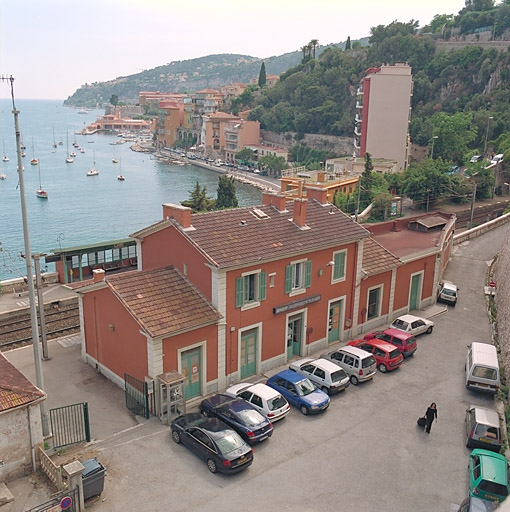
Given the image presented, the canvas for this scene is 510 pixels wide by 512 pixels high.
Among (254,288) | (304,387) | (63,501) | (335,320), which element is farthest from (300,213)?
(63,501)

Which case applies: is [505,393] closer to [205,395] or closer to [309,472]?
[309,472]

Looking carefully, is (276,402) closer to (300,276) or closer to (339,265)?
(300,276)

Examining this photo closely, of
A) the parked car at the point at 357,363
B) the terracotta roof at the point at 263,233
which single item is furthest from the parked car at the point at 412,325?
the parked car at the point at 357,363

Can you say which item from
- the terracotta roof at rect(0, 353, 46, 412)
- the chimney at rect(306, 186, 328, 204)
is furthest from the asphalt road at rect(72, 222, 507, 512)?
the chimney at rect(306, 186, 328, 204)

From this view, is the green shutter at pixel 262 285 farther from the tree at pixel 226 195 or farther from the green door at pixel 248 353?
the tree at pixel 226 195

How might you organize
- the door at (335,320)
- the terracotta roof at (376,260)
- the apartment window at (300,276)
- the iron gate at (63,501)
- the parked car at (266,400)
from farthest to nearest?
the terracotta roof at (376,260) < the door at (335,320) < the apartment window at (300,276) < the parked car at (266,400) < the iron gate at (63,501)

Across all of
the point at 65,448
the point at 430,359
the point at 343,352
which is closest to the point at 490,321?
the point at 430,359
